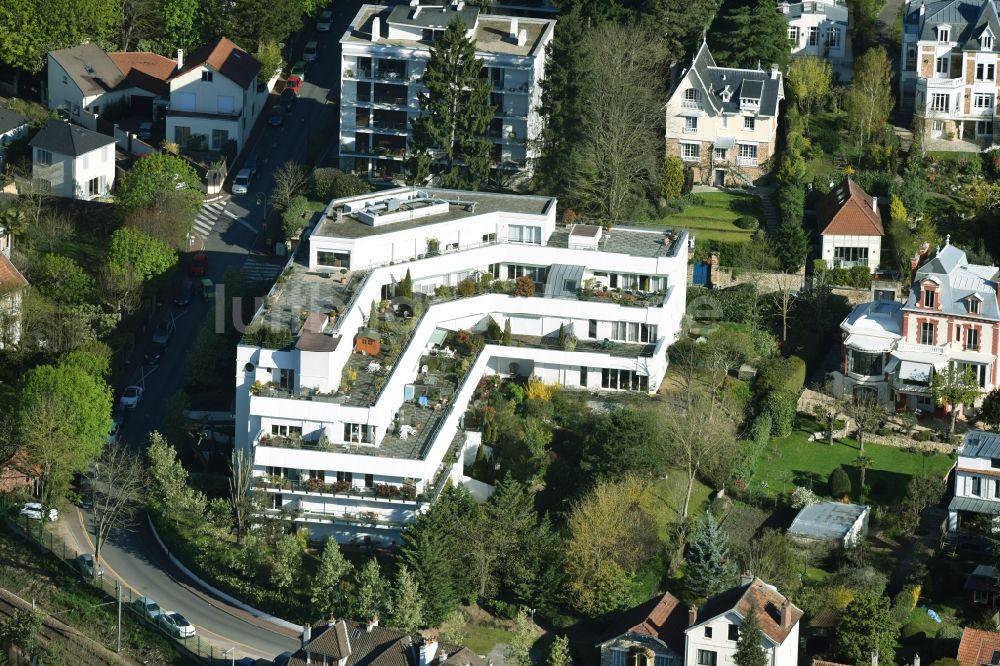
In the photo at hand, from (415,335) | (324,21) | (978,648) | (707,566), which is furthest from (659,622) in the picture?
(324,21)

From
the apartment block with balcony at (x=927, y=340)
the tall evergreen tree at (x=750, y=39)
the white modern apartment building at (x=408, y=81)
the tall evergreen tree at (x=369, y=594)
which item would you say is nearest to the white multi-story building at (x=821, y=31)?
the tall evergreen tree at (x=750, y=39)

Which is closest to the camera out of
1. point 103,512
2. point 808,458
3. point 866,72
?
point 103,512

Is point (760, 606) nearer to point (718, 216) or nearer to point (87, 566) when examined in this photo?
point (87, 566)

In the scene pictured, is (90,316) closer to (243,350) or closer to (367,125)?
(243,350)

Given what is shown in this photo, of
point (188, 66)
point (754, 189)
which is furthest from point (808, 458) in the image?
point (188, 66)

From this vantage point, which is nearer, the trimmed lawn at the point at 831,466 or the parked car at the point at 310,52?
the trimmed lawn at the point at 831,466

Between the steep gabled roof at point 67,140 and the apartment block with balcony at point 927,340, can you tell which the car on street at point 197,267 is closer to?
the steep gabled roof at point 67,140
